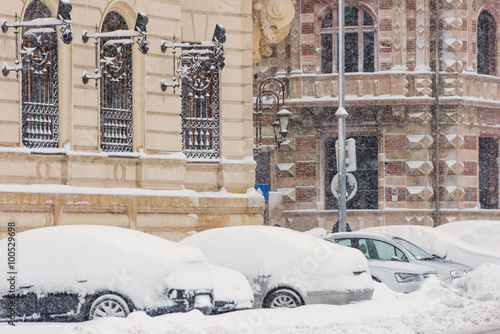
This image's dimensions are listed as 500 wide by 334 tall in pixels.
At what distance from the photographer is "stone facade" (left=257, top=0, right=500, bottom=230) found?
33.6 metres

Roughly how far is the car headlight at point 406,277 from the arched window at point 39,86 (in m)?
7.18

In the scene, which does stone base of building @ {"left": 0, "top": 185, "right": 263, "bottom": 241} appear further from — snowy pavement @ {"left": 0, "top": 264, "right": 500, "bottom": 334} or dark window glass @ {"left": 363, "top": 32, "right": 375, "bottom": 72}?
dark window glass @ {"left": 363, "top": 32, "right": 375, "bottom": 72}

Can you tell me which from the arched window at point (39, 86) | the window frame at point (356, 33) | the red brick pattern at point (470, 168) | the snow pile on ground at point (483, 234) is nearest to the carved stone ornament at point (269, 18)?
the arched window at point (39, 86)

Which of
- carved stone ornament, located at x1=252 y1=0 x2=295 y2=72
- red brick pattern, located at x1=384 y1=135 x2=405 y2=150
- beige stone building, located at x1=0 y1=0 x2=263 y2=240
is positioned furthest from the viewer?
red brick pattern, located at x1=384 y1=135 x2=405 y2=150

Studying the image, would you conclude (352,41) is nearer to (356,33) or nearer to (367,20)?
(356,33)

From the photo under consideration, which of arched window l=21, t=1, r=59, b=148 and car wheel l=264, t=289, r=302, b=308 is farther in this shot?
arched window l=21, t=1, r=59, b=148

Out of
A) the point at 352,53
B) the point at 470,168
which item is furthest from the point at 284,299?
the point at 352,53

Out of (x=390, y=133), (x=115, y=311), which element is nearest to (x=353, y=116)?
(x=390, y=133)

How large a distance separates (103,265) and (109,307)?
55cm

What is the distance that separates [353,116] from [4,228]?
60.0 ft

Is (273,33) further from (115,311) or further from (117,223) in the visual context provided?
(115,311)

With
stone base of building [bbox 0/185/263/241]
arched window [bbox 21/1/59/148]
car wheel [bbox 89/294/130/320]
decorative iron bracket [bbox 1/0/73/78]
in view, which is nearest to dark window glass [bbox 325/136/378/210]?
stone base of building [bbox 0/185/263/241]

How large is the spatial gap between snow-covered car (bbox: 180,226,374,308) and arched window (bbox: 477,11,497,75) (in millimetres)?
21614

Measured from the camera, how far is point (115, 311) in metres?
12.6
